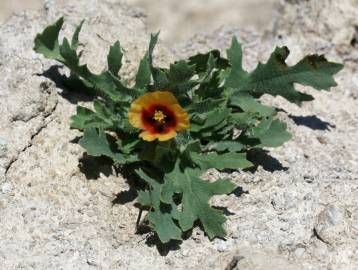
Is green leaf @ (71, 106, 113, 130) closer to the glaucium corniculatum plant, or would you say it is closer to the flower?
the glaucium corniculatum plant

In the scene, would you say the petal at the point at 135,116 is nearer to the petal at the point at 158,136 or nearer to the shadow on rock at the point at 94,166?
the petal at the point at 158,136

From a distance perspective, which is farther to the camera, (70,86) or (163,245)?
(70,86)

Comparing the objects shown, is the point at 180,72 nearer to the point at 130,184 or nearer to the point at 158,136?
the point at 158,136

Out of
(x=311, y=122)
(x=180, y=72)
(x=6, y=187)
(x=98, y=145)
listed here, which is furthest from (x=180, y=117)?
(x=311, y=122)

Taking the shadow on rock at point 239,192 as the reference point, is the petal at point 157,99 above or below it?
above

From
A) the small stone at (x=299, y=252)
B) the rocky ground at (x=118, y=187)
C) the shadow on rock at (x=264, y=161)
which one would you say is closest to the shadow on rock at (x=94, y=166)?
the rocky ground at (x=118, y=187)

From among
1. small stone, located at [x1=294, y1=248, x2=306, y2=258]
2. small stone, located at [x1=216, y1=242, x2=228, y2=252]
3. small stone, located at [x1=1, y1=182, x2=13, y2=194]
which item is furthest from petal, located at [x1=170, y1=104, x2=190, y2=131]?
small stone, located at [x1=1, y1=182, x2=13, y2=194]

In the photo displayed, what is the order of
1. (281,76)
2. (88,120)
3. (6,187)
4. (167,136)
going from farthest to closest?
(281,76) < (88,120) < (6,187) < (167,136)

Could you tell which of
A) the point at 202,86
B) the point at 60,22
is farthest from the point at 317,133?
the point at 60,22
